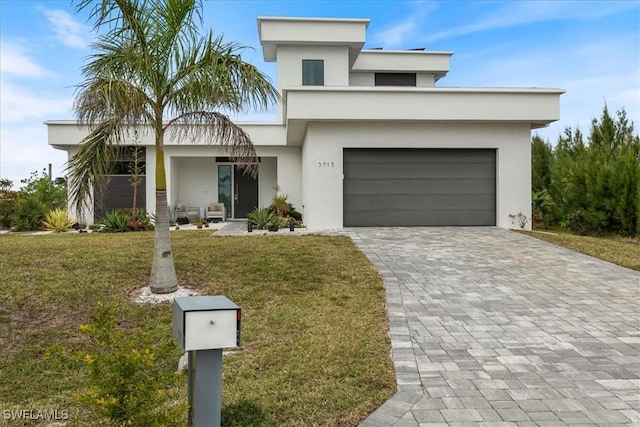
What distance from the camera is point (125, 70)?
6.32 metres

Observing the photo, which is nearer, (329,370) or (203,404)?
(203,404)

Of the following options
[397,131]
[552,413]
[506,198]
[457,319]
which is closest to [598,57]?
[506,198]

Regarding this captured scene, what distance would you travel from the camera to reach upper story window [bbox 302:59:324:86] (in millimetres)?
19734

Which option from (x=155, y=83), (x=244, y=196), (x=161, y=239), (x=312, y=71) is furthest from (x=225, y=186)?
(x=155, y=83)

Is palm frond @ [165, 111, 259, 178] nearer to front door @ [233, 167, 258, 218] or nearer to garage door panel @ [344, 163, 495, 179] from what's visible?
garage door panel @ [344, 163, 495, 179]

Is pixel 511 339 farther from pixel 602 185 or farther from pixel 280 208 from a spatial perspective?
pixel 602 185

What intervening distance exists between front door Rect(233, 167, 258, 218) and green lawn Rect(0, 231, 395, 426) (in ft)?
33.1

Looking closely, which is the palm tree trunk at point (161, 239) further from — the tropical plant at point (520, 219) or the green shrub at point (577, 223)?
the green shrub at point (577, 223)

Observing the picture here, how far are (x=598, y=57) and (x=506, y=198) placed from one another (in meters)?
5.45

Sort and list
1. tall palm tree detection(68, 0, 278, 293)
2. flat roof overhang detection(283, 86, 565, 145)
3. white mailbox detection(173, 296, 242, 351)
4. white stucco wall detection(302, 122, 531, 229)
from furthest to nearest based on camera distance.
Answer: white stucco wall detection(302, 122, 531, 229), flat roof overhang detection(283, 86, 565, 145), tall palm tree detection(68, 0, 278, 293), white mailbox detection(173, 296, 242, 351)

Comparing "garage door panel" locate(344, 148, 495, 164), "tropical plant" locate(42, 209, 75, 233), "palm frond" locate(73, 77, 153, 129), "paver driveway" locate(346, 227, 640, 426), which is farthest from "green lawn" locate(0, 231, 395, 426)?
"tropical plant" locate(42, 209, 75, 233)

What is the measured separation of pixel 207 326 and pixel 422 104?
40.2ft

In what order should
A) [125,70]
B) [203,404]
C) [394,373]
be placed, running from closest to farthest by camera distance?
[203,404] < [394,373] < [125,70]

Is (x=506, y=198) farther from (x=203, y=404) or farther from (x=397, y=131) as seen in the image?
(x=203, y=404)
